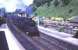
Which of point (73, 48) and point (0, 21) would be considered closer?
point (73, 48)

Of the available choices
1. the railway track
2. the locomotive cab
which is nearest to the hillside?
the locomotive cab

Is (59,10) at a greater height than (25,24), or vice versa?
(59,10)

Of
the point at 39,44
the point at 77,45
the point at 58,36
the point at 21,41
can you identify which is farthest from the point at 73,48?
the point at 21,41

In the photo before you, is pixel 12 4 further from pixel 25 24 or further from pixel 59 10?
pixel 59 10

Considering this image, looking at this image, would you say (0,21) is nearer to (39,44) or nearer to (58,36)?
(39,44)

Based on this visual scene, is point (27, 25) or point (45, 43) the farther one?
point (27, 25)

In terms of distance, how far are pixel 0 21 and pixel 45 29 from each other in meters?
0.43

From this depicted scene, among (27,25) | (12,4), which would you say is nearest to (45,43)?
(27,25)

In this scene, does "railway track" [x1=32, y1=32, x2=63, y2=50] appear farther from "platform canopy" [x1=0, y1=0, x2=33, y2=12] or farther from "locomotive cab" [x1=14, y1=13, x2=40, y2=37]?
"platform canopy" [x1=0, y1=0, x2=33, y2=12]

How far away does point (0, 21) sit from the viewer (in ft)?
5.31

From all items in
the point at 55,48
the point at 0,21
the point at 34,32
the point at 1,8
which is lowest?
the point at 55,48

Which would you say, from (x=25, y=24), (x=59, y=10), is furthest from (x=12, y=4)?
(x=59, y=10)

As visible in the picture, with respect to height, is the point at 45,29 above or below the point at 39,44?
above

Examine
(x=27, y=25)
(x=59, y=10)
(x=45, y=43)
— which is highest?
(x=59, y=10)
